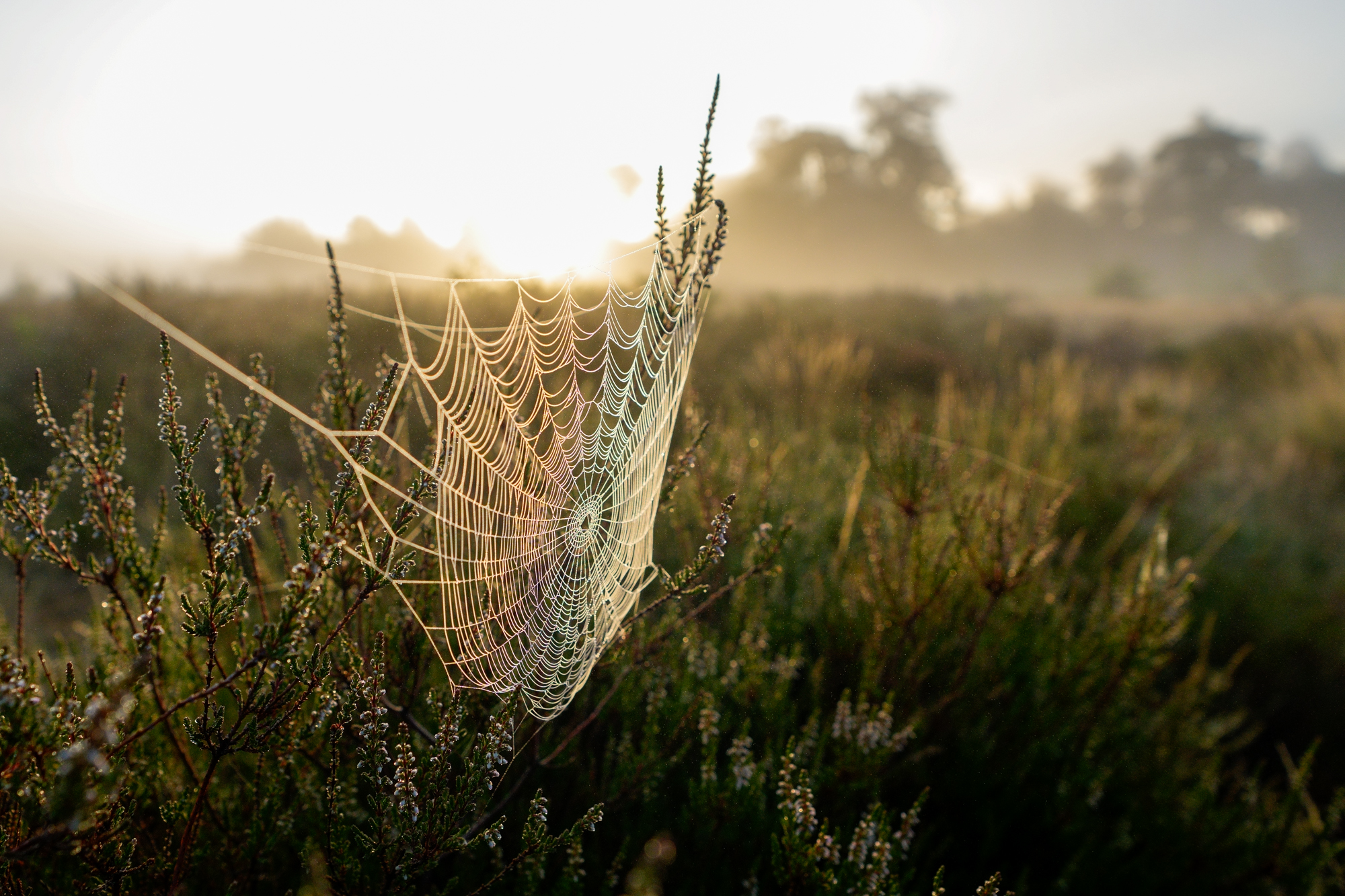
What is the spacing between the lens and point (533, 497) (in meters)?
2.12

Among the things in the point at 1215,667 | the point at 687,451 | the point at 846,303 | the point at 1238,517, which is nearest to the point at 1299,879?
the point at 1215,667

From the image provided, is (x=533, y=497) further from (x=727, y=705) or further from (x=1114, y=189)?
(x=1114, y=189)

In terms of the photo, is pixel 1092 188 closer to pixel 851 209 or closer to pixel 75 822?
pixel 851 209

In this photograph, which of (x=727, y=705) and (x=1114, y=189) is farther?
(x=1114, y=189)

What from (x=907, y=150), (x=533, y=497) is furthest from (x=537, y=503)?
(x=907, y=150)

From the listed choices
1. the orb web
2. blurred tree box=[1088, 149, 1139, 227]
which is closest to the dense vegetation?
the orb web

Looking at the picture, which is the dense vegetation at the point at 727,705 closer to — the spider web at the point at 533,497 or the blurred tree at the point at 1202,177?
the spider web at the point at 533,497

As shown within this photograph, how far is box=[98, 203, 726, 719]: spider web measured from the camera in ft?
4.93

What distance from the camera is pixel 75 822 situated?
0.69 metres

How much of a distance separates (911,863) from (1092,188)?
7078 cm

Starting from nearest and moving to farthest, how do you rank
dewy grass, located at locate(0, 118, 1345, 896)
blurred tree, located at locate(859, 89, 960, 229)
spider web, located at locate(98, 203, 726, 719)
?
1. dewy grass, located at locate(0, 118, 1345, 896)
2. spider web, located at locate(98, 203, 726, 719)
3. blurred tree, located at locate(859, 89, 960, 229)

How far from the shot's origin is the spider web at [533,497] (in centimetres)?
150

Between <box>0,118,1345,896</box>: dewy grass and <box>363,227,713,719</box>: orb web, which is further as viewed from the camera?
<box>363,227,713,719</box>: orb web

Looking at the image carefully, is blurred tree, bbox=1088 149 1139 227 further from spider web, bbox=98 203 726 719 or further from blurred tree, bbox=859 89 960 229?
spider web, bbox=98 203 726 719
